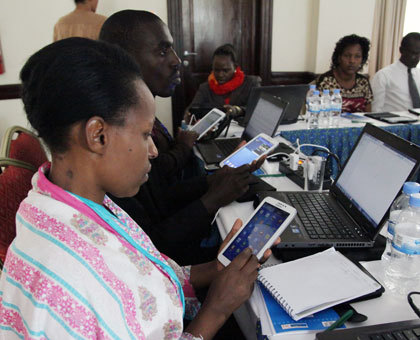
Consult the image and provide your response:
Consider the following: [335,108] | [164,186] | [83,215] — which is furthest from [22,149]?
[335,108]

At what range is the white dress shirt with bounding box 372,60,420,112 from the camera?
3.06 metres

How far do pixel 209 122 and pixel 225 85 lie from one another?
1.05 metres

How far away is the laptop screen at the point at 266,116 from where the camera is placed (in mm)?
1654

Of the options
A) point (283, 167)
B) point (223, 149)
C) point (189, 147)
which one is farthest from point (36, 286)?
point (223, 149)

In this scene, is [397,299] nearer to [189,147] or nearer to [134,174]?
[134,174]

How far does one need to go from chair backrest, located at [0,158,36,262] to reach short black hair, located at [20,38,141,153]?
0.94ft

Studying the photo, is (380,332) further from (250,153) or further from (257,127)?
(257,127)

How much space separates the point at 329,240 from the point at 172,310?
42cm

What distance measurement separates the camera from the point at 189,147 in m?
1.76

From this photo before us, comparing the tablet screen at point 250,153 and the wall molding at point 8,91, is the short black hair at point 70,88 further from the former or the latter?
the wall molding at point 8,91

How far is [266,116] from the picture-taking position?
5.82 ft

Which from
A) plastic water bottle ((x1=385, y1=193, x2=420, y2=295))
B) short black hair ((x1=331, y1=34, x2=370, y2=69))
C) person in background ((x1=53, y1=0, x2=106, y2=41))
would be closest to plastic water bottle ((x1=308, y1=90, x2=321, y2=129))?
short black hair ((x1=331, y1=34, x2=370, y2=69))

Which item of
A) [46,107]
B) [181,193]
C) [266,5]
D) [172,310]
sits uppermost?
[266,5]

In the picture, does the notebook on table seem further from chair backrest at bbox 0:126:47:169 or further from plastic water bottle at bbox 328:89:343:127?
plastic water bottle at bbox 328:89:343:127
